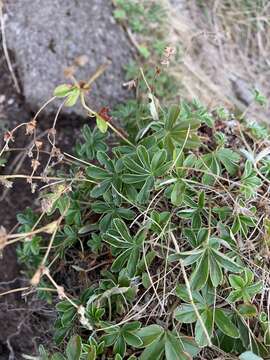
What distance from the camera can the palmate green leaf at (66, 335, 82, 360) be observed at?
1.03 meters

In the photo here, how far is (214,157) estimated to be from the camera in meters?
1.24

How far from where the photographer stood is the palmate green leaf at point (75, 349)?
1.03 m

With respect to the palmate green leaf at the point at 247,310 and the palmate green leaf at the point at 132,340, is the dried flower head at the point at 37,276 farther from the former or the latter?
the palmate green leaf at the point at 247,310

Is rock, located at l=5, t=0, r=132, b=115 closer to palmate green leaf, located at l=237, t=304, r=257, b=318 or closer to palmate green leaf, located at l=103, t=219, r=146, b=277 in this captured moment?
palmate green leaf, located at l=103, t=219, r=146, b=277

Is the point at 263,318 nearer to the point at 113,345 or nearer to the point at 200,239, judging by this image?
the point at 200,239

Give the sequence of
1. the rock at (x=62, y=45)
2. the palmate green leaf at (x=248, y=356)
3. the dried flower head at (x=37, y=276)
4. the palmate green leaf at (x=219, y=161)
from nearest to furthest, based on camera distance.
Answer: the dried flower head at (x=37, y=276)
the palmate green leaf at (x=248, y=356)
the palmate green leaf at (x=219, y=161)
the rock at (x=62, y=45)

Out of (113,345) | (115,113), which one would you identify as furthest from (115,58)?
(113,345)

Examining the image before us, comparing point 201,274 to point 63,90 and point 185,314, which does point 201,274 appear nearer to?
point 185,314

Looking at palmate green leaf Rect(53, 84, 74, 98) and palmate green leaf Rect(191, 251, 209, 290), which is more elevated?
palmate green leaf Rect(53, 84, 74, 98)

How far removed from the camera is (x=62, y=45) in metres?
1.79

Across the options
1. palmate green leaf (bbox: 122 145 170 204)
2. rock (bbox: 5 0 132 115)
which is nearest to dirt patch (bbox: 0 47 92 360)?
rock (bbox: 5 0 132 115)

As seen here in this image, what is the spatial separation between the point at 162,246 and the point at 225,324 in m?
0.20

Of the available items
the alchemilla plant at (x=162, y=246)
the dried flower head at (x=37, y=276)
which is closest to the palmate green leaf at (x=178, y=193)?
the alchemilla plant at (x=162, y=246)

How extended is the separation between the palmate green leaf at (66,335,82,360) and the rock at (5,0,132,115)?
0.87m
